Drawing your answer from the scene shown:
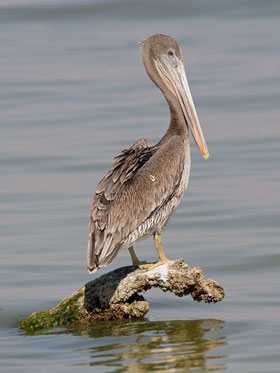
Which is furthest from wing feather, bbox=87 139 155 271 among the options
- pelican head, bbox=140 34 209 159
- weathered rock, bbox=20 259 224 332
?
pelican head, bbox=140 34 209 159

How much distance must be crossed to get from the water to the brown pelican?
27.7 inches

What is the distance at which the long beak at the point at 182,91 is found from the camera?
970cm

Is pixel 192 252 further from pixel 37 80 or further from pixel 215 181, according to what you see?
pixel 37 80

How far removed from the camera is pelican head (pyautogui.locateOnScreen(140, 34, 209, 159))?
9.79 meters

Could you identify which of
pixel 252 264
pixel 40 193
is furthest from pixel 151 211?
pixel 40 193

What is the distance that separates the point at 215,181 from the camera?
13.4 meters

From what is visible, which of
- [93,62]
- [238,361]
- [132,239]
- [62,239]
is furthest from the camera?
[93,62]

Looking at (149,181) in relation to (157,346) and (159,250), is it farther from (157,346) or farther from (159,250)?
(157,346)

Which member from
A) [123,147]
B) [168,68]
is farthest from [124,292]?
[123,147]

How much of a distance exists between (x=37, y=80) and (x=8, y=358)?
39.3ft

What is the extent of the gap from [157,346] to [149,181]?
4.93ft

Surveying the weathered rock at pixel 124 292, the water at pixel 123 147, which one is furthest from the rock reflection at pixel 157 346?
the weathered rock at pixel 124 292

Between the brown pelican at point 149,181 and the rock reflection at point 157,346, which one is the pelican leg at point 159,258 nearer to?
the brown pelican at point 149,181

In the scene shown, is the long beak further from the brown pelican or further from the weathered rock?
the weathered rock
